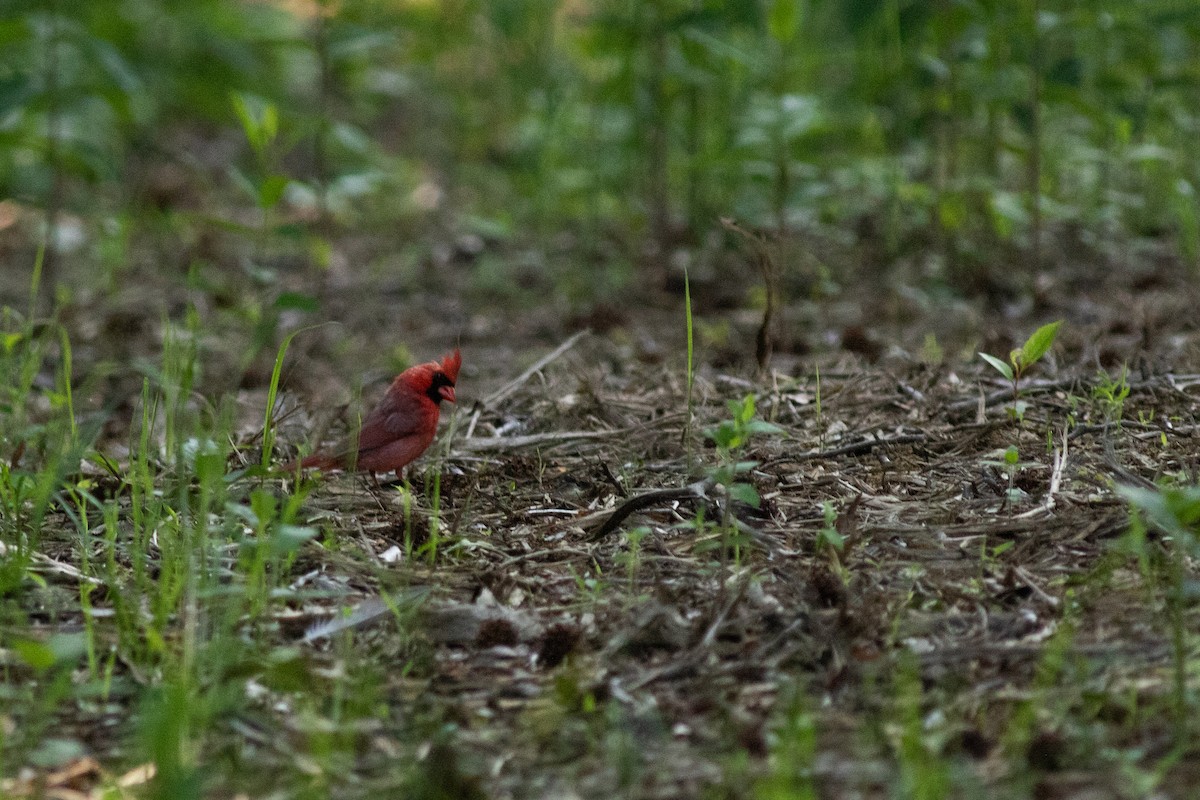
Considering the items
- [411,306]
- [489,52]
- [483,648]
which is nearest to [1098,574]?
[483,648]

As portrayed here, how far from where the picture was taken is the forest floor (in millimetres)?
1926

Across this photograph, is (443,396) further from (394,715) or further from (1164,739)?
(1164,739)

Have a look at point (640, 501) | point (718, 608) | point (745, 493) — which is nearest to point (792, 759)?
point (718, 608)

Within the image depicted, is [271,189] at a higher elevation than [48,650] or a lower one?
higher

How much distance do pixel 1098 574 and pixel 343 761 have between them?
1.33 m

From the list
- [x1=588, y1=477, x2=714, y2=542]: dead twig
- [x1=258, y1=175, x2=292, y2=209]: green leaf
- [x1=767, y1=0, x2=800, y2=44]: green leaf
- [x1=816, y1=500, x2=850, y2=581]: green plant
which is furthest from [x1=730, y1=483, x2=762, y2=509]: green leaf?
[x1=767, y1=0, x2=800, y2=44]: green leaf

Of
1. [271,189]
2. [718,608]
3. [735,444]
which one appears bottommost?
[718,608]

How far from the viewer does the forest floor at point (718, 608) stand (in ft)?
6.32

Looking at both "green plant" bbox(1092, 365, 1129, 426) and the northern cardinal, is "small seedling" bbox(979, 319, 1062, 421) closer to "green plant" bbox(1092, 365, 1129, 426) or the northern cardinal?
"green plant" bbox(1092, 365, 1129, 426)

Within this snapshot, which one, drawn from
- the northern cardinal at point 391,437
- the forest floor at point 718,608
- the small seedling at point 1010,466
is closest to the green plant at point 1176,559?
the forest floor at point 718,608

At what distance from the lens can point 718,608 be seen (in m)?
2.32

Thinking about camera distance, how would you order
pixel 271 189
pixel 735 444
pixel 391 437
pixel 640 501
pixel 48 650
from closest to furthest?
pixel 48 650, pixel 735 444, pixel 640 501, pixel 391 437, pixel 271 189

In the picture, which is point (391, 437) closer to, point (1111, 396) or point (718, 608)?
point (718, 608)

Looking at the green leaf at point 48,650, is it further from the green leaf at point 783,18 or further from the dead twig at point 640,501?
the green leaf at point 783,18
